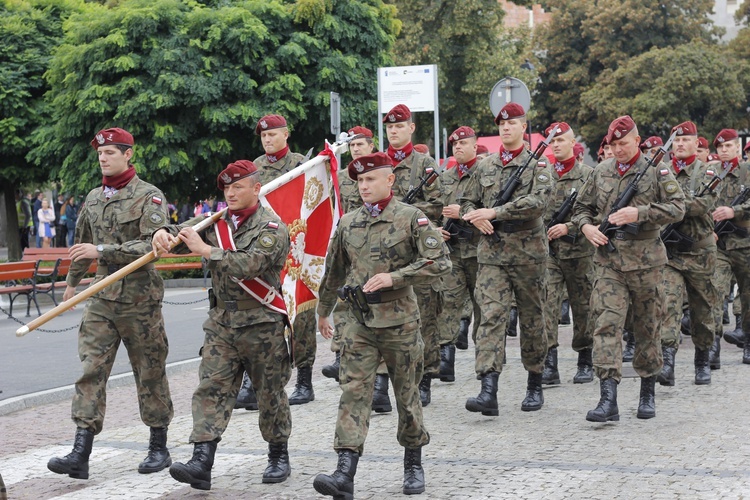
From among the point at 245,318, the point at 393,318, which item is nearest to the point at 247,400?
the point at 245,318

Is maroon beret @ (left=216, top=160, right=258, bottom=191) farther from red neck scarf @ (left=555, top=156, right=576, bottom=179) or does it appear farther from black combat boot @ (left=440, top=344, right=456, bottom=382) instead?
red neck scarf @ (left=555, top=156, right=576, bottom=179)

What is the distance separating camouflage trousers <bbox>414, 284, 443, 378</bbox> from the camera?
926 cm

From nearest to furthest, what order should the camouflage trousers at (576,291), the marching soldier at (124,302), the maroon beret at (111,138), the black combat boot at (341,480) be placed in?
1. the black combat boot at (341,480)
2. the marching soldier at (124,302)
3. the maroon beret at (111,138)
4. the camouflage trousers at (576,291)

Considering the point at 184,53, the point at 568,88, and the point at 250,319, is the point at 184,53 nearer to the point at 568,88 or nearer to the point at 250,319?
the point at 250,319

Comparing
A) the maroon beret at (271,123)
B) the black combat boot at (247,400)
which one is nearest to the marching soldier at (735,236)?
the maroon beret at (271,123)

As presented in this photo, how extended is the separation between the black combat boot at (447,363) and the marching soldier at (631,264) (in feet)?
6.72

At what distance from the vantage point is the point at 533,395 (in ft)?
30.5

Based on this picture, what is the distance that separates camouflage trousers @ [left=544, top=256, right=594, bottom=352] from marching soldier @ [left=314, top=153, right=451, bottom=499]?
3857 millimetres

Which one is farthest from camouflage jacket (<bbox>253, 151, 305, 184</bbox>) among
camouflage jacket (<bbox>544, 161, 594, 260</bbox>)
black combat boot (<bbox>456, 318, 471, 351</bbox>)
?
black combat boot (<bbox>456, 318, 471, 351</bbox>)

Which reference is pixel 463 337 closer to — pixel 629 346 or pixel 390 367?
pixel 629 346

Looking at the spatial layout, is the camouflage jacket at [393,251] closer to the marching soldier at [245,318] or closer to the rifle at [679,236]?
the marching soldier at [245,318]

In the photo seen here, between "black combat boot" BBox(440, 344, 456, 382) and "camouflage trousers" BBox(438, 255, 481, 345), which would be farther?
"black combat boot" BBox(440, 344, 456, 382)

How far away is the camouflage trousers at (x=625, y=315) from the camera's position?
28.7 ft

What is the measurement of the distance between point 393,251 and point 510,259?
240 centimetres
